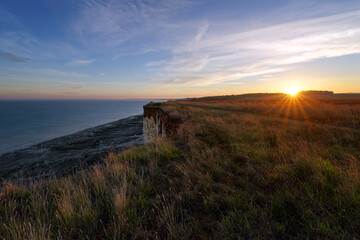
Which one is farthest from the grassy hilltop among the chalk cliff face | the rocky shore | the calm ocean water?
the calm ocean water

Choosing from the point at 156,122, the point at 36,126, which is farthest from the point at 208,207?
the point at 36,126

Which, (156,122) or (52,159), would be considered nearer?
(156,122)

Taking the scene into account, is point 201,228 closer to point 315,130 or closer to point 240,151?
point 240,151

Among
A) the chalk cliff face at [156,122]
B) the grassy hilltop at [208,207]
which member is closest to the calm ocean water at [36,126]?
the chalk cliff face at [156,122]

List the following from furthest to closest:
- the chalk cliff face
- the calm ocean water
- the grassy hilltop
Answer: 1. the calm ocean water
2. the chalk cliff face
3. the grassy hilltop

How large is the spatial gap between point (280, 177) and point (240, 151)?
1.86 metres

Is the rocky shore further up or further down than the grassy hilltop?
further down

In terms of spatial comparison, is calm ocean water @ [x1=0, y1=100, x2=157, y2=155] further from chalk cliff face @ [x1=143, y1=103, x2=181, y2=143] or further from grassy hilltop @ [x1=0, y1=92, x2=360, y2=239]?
grassy hilltop @ [x1=0, y1=92, x2=360, y2=239]

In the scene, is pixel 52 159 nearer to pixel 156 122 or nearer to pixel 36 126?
pixel 156 122

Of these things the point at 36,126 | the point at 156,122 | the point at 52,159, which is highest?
the point at 156,122

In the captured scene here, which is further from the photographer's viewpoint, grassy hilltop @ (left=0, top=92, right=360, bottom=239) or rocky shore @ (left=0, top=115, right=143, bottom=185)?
rocky shore @ (left=0, top=115, right=143, bottom=185)

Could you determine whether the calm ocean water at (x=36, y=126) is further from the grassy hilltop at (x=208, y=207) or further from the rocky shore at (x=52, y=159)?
the grassy hilltop at (x=208, y=207)

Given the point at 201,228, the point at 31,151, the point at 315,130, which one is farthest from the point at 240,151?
the point at 31,151

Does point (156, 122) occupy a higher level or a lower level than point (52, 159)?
higher
